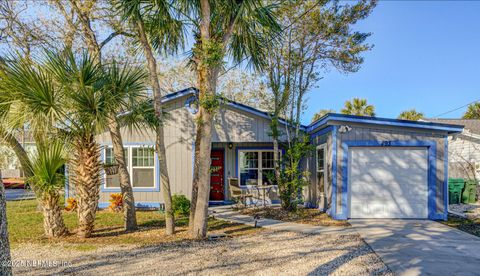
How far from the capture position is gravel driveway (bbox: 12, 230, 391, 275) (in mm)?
5008

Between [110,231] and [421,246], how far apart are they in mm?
6787

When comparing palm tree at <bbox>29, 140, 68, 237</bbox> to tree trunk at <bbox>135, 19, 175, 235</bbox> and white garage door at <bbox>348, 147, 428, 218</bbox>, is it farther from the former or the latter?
white garage door at <bbox>348, 147, 428, 218</bbox>

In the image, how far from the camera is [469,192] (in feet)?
45.7

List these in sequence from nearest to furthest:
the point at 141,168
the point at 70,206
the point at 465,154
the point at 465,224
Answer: the point at 465,224
the point at 70,206
the point at 141,168
the point at 465,154

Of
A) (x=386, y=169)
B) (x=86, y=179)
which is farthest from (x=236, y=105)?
(x=86, y=179)

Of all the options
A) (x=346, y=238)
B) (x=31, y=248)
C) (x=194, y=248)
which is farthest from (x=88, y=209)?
(x=346, y=238)

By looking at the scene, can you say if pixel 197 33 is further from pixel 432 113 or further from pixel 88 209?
pixel 432 113

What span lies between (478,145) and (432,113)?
35.8 ft

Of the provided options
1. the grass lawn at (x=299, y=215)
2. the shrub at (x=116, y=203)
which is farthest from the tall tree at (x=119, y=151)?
the grass lawn at (x=299, y=215)

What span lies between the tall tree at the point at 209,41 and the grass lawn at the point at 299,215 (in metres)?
3.29

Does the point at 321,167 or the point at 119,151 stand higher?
the point at 119,151

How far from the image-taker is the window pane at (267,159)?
1332 cm

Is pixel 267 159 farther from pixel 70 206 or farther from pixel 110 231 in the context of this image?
pixel 70 206

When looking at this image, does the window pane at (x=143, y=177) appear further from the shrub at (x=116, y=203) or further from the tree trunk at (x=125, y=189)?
the tree trunk at (x=125, y=189)
